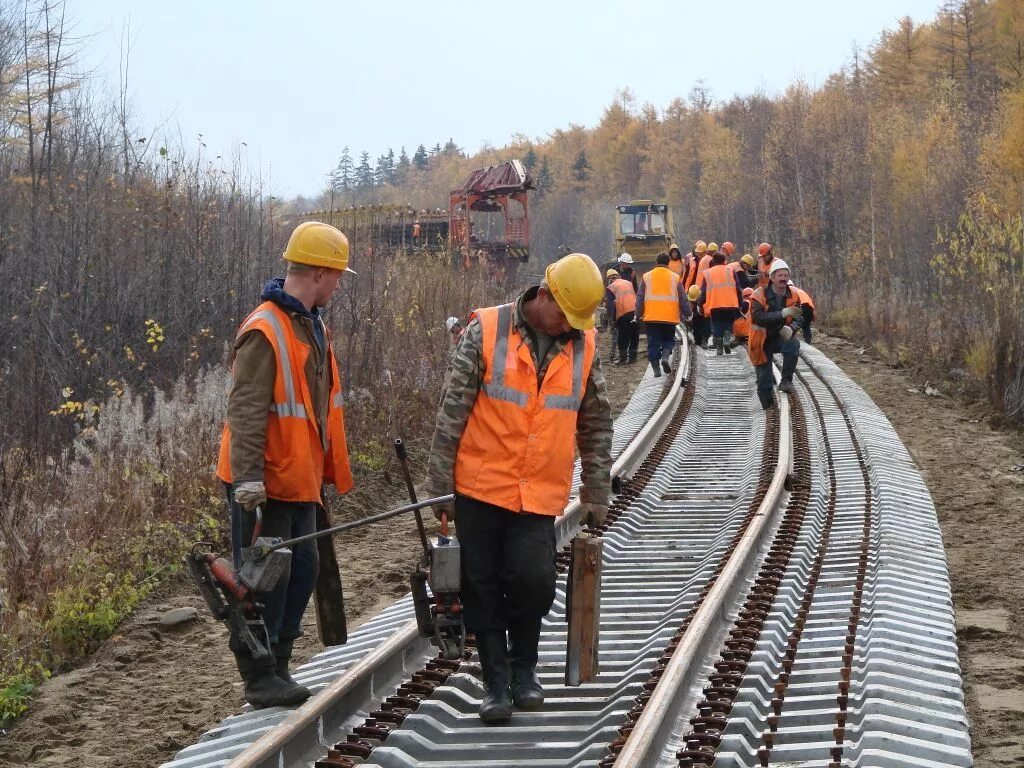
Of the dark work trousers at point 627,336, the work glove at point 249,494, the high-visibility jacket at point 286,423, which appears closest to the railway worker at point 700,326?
the dark work trousers at point 627,336

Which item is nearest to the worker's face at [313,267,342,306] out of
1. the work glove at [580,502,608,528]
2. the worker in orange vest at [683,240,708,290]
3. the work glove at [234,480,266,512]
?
the work glove at [234,480,266,512]

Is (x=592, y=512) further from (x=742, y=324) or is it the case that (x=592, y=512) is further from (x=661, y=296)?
(x=742, y=324)

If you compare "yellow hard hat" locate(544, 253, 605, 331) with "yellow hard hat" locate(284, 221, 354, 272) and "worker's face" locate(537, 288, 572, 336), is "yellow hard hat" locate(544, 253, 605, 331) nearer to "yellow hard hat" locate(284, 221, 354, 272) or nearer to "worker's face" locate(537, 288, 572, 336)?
"worker's face" locate(537, 288, 572, 336)

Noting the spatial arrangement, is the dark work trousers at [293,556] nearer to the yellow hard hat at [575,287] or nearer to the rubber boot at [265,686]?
the rubber boot at [265,686]

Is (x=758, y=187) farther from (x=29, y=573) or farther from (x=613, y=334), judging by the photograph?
(x=29, y=573)

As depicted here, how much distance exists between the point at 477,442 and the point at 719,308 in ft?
48.5

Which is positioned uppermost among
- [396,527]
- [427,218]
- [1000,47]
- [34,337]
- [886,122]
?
[1000,47]

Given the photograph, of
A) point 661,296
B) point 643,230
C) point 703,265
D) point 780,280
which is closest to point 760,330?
point 780,280

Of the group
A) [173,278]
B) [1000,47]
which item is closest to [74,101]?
[173,278]

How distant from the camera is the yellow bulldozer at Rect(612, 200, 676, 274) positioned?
34.0m

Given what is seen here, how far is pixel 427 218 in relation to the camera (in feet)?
110

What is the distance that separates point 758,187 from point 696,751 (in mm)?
61374

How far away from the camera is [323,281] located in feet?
16.1

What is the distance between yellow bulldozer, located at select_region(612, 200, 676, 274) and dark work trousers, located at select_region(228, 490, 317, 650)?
96.2ft
